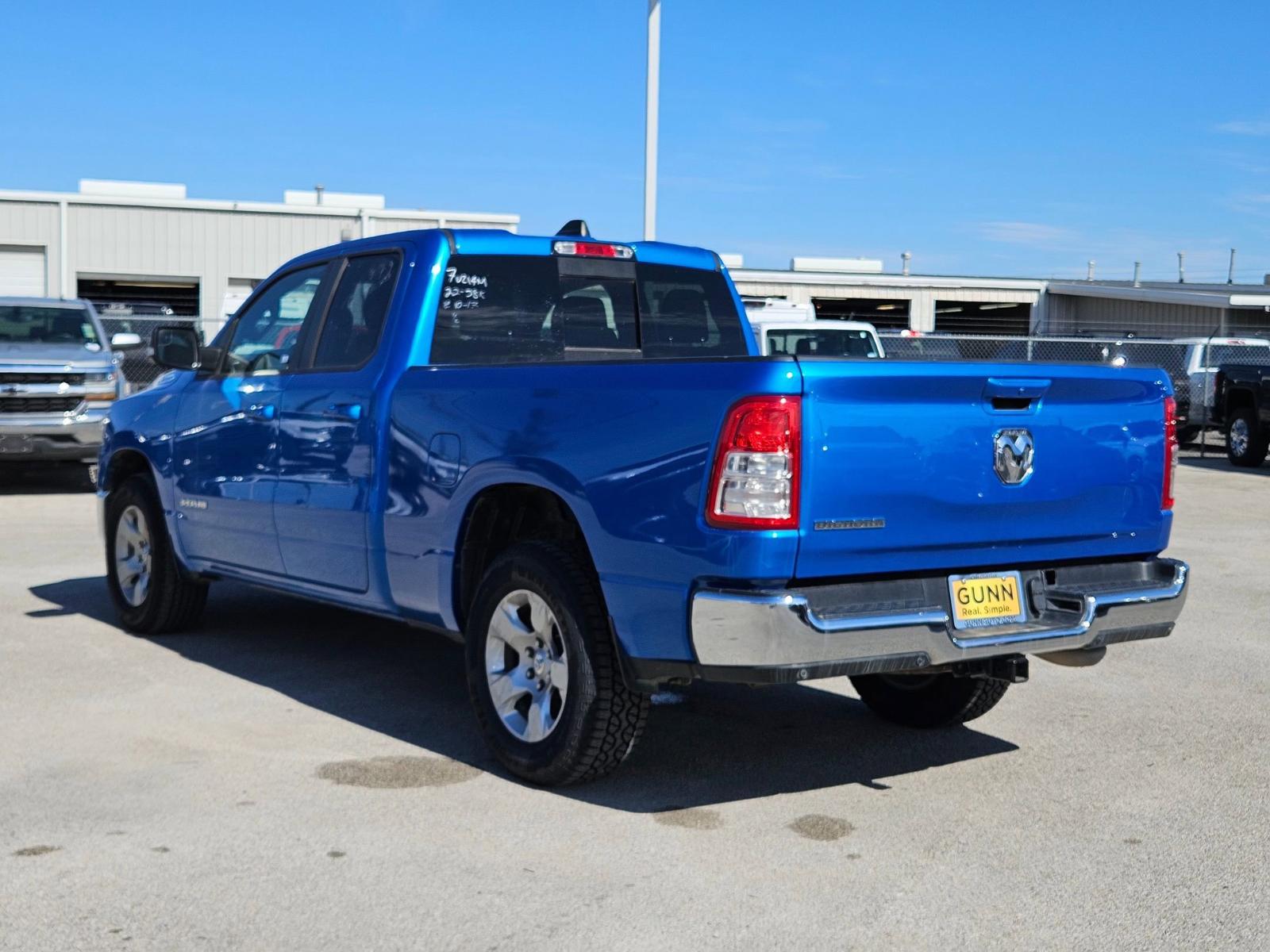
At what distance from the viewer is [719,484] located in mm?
4547

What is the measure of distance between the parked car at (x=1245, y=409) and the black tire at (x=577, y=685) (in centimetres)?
1870

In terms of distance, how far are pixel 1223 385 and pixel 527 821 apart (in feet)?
65.9

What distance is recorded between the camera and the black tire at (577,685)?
503 centimetres

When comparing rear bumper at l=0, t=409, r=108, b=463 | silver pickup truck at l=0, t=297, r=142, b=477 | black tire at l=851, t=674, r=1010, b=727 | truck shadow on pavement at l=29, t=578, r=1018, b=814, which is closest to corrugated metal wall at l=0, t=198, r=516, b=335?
silver pickup truck at l=0, t=297, r=142, b=477

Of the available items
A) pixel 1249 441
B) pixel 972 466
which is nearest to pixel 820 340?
pixel 1249 441

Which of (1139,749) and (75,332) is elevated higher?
(75,332)

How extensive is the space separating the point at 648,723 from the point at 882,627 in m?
1.88

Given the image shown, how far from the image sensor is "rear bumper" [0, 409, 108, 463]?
15.1 m

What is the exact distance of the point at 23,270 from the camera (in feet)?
127

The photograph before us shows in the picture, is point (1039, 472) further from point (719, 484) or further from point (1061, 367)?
point (719, 484)

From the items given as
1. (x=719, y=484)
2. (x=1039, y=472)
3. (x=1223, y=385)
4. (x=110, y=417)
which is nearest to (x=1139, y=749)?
(x=1039, y=472)

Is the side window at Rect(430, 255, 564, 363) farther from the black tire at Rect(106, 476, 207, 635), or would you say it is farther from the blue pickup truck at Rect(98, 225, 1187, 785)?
the black tire at Rect(106, 476, 207, 635)

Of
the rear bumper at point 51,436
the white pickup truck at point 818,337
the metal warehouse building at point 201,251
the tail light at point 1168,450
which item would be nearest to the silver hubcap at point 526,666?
the tail light at point 1168,450

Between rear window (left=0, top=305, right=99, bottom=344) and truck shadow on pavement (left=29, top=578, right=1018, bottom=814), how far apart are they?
8510mm
